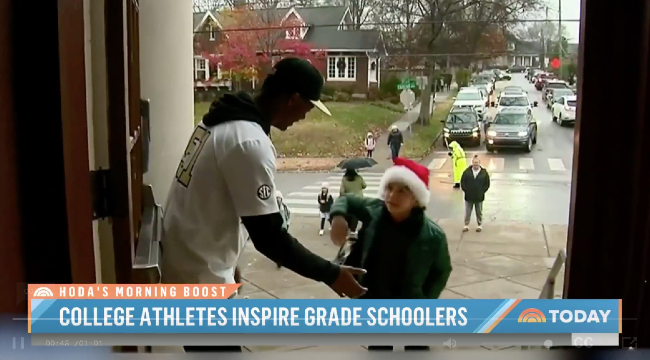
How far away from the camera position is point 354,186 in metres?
1.45

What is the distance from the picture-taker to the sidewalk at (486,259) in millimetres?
1449

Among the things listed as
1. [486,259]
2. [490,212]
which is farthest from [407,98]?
[486,259]

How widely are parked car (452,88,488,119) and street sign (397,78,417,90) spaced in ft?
0.33

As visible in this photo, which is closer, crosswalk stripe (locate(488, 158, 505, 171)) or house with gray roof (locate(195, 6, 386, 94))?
house with gray roof (locate(195, 6, 386, 94))

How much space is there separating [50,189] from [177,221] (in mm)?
327

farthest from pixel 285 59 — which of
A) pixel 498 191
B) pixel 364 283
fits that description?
pixel 498 191

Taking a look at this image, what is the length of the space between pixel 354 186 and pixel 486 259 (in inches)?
38.7

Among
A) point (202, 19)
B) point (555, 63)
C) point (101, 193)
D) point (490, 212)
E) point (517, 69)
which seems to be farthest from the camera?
point (490, 212)

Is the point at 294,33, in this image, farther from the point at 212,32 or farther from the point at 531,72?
the point at 531,72

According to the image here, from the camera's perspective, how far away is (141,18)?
5.42 ft

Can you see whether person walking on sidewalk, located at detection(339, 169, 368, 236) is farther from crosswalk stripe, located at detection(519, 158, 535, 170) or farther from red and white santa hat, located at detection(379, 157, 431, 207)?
crosswalk stripe, located at detection(519, 158, 535, 170)

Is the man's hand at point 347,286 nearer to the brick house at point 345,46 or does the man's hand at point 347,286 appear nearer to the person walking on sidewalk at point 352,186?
the person walking on sidewalk at point 352,186

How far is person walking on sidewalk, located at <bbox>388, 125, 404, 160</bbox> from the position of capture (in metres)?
1.38

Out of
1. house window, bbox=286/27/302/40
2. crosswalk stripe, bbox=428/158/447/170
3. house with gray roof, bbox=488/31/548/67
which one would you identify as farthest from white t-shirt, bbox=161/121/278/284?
house with gray roof, bbox=488/31/548/67
